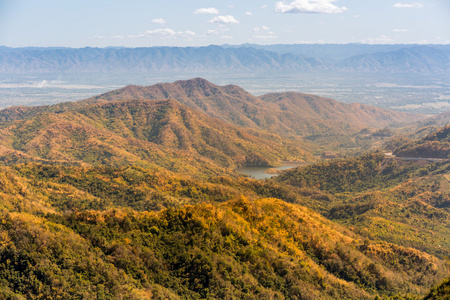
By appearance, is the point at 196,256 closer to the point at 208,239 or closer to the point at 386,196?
the point at 208,239

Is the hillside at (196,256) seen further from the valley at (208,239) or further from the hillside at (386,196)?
the hillside at (386,196)

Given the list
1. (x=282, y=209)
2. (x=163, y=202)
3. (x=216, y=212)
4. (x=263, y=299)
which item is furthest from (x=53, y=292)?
(x=163, y=202)

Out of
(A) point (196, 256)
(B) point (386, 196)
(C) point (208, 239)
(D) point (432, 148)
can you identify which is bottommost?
(B) point (386, 196)

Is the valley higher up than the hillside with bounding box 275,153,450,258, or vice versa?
the valley

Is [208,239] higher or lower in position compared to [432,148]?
higher

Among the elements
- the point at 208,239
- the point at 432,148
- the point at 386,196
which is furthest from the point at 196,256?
the point at 432,148

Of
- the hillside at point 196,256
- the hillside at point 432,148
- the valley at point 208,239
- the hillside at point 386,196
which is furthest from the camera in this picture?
the hillside at point 432,148

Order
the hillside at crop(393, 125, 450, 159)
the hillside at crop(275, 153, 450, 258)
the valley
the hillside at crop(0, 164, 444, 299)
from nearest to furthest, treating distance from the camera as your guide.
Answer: the hillside at crop(0, 164, 444, 299)
the valley
the hillside at crop(275, 153, 450, 258)
the hillside at crop(393, 125, 450, 159)

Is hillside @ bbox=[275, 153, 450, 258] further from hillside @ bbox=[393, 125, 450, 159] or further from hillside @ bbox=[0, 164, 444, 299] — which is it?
hillside @ bbox=[0, 164, 444, 299]

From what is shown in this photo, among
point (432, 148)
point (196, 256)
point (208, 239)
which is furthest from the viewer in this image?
point (432, 148)

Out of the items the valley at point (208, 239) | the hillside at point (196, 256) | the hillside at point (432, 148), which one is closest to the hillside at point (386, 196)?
the valley at point (208, 239)

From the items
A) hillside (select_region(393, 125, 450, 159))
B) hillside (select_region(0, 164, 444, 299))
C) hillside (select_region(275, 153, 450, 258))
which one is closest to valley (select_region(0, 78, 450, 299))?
hillside (select_region(0, 164, 444, 299))
